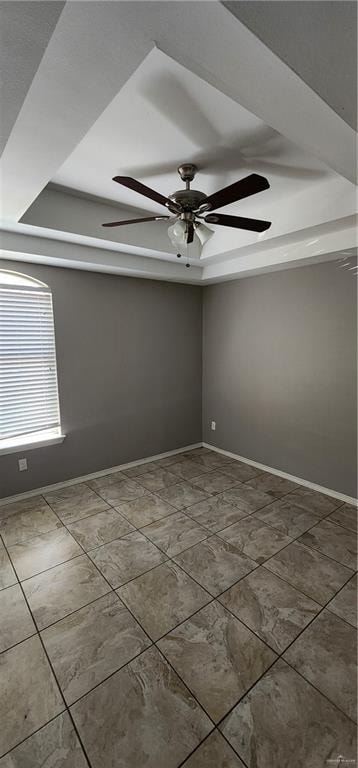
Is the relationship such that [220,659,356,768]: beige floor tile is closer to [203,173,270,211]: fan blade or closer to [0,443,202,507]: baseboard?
[203,173,270,211]: fan blade

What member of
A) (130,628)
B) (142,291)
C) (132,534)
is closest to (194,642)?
(130,628)

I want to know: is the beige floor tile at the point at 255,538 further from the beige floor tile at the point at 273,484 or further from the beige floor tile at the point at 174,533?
the beige floor tile at the point at 273,484

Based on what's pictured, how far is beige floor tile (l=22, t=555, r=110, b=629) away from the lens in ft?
6.06

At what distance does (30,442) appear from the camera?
3.09 meters

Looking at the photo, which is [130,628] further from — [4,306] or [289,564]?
[4,306]

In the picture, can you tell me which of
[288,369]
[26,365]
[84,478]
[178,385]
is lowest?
[84,478]

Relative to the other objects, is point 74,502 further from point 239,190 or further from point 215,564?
point 239,190

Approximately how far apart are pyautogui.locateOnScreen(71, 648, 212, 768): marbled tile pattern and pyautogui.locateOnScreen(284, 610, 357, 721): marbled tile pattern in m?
0.55

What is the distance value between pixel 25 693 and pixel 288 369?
315 centimetres

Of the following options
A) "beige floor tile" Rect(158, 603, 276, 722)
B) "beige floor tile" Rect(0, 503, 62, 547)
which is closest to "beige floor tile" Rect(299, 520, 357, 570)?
"beige floor tile" Rect(158, 603, 276, 722)

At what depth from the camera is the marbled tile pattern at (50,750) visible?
1180 millimetres

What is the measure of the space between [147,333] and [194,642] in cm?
300

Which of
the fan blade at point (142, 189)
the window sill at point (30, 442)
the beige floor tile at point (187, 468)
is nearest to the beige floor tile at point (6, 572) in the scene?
the window sill at point (30, 442)

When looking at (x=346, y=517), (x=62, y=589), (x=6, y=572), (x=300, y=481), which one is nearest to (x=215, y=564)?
(x=62, y=589)
